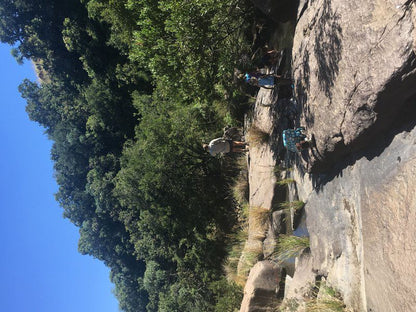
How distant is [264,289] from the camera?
24.8 feet

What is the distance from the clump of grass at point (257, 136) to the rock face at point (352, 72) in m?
2.65

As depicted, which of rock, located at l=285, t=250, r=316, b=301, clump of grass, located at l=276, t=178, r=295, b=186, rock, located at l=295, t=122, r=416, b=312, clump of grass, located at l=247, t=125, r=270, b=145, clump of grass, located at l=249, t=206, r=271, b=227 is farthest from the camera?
clump of grass, located at l=247, t=125, r=270, b=145

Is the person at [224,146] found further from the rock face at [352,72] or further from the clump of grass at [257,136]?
the rock face at [352,72]

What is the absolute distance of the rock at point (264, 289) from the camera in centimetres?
748

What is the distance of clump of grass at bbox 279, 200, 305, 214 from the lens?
21.9ft

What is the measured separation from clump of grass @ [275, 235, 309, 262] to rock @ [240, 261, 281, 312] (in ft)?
1.33

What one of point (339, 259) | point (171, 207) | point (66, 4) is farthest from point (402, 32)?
point (66, 4)

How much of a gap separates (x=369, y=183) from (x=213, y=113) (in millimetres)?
7987

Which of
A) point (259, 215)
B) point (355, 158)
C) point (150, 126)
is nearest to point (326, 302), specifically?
point (355, 158)

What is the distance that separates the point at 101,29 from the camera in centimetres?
1911

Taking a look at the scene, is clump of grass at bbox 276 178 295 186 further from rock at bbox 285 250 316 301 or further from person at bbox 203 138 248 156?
person at bbox 203 138 248 156

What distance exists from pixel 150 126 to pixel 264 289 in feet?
22.8

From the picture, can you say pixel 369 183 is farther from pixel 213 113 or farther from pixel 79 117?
pixel 79 117

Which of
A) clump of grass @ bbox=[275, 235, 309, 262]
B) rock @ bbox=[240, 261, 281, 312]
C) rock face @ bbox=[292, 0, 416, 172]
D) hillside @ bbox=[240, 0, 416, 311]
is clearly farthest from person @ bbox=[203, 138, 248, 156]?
rock face @ bbox=[292, 0, 416, 172]
